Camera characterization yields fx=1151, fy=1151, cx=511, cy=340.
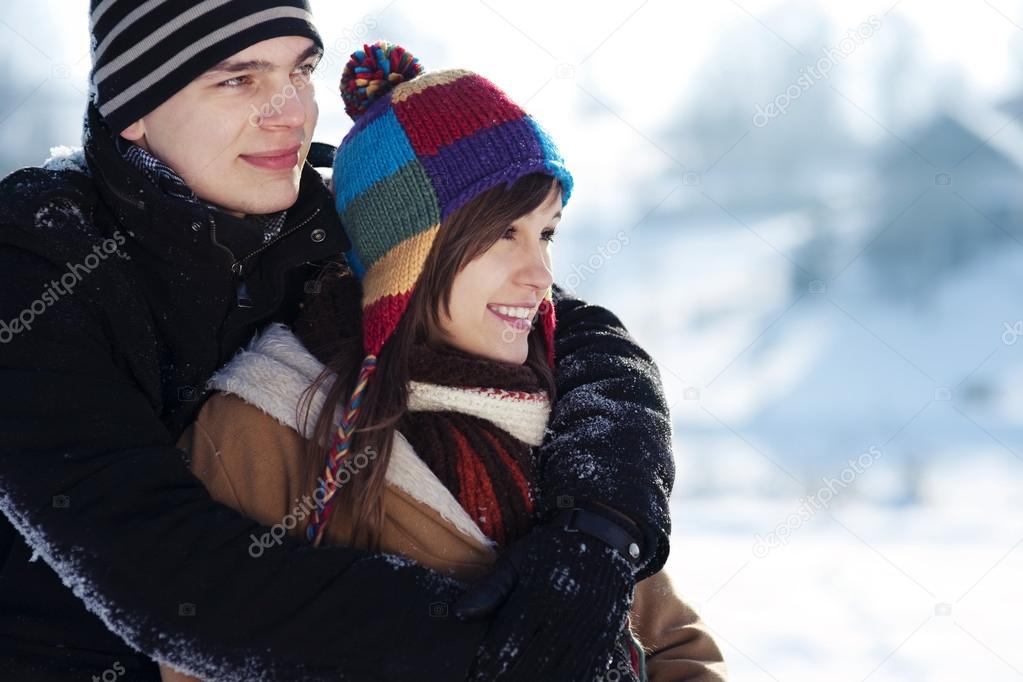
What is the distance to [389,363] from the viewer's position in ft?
6.38

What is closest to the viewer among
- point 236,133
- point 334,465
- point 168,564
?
point 168,564

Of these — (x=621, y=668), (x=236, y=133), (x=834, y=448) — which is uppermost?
(x=236, y=133)

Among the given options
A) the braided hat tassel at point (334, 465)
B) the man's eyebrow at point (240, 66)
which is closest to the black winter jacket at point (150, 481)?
the braided hat tassel at point (334, 465)

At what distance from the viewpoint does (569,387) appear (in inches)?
82.0

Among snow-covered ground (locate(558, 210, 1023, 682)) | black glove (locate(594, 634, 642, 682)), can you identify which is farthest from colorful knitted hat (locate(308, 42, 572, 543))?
snow-covered ground (locate(558, 210, 1023, 682))

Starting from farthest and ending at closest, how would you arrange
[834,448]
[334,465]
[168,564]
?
[834,448] → [334,465] → [168,564]

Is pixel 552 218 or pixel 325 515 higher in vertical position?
pixel 552 218

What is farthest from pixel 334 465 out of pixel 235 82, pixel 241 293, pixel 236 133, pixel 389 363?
pixel 235 82

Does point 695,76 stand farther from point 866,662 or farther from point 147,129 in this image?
point 147,129

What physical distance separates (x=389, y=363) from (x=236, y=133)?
1.52 ft

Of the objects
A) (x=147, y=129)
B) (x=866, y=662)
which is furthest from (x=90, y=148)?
(x=866, y=662)

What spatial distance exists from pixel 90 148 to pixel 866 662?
3.74m

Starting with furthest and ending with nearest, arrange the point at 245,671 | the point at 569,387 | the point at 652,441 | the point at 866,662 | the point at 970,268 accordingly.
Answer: the point at 970,268
the point at 866,662
the point at 569,387
the point at 652,441
the point at 245,671

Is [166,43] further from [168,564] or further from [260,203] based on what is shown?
[168,564]
